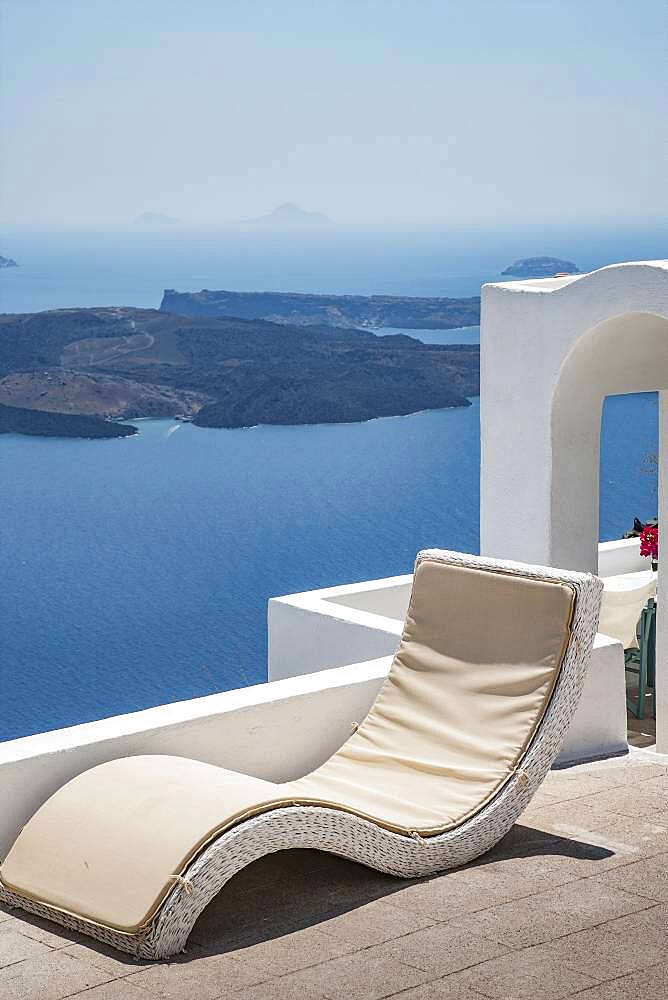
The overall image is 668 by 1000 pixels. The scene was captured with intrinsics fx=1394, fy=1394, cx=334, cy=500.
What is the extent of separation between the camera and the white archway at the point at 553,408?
21.6ft

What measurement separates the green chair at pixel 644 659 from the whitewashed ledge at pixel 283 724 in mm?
2053

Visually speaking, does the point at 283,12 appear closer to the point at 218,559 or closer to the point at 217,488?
the point at 217,488

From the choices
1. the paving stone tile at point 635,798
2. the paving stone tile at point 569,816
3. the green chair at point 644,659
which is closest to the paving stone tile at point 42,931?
the paving stone tile at point 569,816

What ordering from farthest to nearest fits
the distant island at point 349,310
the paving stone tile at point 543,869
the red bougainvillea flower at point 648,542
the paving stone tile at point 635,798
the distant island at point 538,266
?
the distant island at point 538,266
the distant island at point 349,310
the red bougainvillea flower at point 648,542
the paving stone tile at point 635,798
the paving stone tile at point 543,869

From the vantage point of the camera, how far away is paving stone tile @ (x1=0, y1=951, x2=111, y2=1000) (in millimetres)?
3556

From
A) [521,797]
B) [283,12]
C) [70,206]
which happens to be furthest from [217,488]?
[521,797]

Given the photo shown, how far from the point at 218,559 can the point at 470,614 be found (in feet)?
98.2

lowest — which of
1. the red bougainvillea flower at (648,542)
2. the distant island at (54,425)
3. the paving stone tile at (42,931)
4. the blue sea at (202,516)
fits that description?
the blue sea at (202,516)

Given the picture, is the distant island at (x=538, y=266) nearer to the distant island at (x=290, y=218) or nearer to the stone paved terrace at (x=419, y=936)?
the distant island at (x=290, y=218)

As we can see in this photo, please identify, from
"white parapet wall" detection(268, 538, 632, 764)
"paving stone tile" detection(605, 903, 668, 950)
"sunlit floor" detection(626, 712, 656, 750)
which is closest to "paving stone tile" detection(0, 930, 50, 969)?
"paving stone tile" detection(605, 903, 668, 950)

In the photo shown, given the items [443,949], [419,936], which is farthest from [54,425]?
[443,949]

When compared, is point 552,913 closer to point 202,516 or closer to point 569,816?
point 569,816

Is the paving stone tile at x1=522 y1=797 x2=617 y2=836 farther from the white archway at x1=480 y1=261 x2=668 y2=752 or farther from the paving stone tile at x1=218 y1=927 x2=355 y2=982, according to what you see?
the white archway at x1=480 y1=261 x2=668 y2=752

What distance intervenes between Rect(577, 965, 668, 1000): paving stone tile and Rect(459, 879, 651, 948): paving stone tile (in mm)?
314
